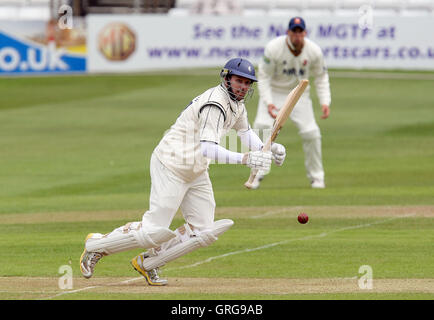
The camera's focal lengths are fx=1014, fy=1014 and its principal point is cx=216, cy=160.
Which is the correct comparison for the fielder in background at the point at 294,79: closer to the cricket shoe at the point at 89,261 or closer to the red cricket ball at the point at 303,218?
the red cricket ball at the point at 303,218

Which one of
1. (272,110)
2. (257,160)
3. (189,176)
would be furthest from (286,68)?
(257,160)

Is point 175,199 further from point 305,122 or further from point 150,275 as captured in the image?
point 305,122

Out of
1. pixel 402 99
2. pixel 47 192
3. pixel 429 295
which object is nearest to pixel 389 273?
pixel 429 295

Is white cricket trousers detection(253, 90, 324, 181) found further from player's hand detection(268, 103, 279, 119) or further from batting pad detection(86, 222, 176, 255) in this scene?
batting pad detection(86, 222, 176, 255)

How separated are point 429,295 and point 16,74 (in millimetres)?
27760

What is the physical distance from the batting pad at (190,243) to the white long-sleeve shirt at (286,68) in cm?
609

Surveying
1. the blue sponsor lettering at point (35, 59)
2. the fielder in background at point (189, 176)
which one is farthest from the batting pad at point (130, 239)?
the blue sponsor lettering at point (35, 59)

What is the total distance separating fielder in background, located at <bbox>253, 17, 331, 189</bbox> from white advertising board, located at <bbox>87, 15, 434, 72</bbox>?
61.3 feet

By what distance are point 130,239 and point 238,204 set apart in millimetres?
5567

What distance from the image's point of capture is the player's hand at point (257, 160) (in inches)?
328

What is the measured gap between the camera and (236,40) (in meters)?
34.0

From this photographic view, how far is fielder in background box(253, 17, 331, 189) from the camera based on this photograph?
14.8 meters

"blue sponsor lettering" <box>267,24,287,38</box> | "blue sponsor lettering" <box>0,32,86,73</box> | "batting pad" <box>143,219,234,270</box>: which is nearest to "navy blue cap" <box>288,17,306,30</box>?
"batting pad" <box>143,219,234,270</box>

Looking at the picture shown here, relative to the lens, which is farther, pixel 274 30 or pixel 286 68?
pixel 274 30
